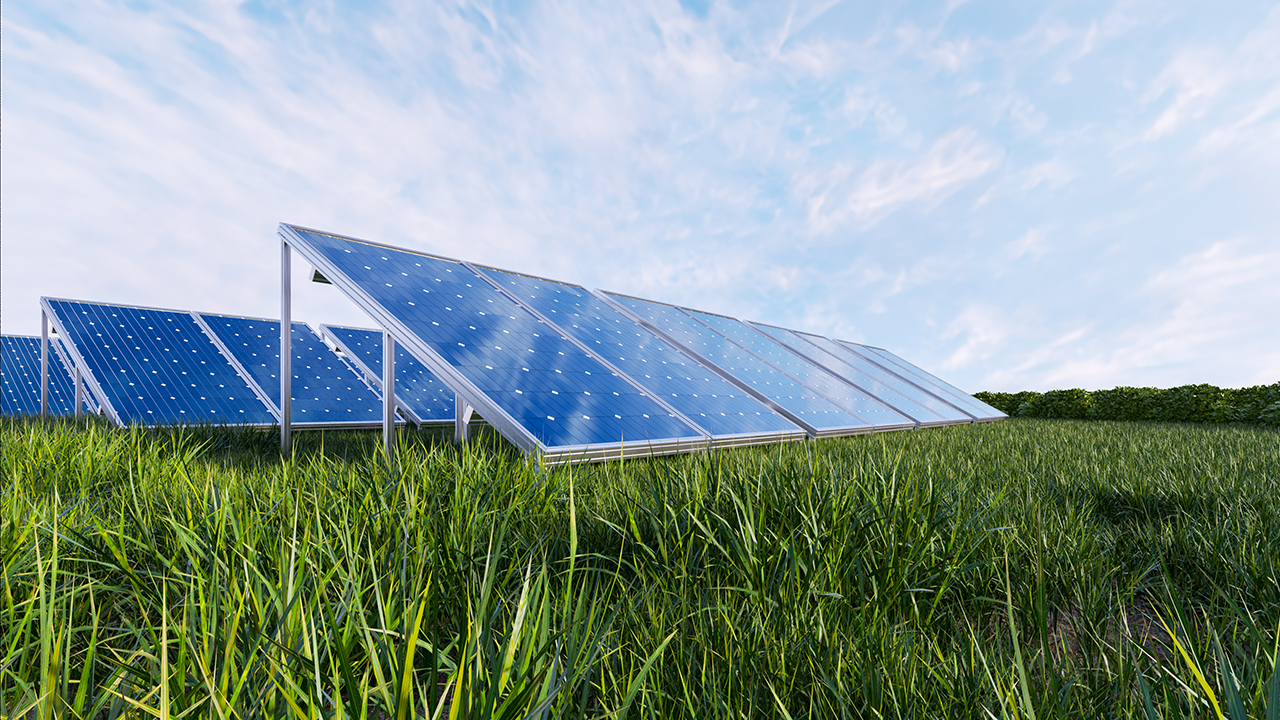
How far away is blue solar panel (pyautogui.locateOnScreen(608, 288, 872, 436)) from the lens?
24.5 ft

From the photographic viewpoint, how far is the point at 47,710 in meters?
1.06

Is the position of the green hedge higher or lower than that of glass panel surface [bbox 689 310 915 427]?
lower

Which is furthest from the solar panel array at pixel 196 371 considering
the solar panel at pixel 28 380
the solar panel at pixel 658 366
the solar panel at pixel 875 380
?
the solar panel at pixel 875 380

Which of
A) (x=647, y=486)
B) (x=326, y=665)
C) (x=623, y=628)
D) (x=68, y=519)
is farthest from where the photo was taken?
(x=647, y=486)

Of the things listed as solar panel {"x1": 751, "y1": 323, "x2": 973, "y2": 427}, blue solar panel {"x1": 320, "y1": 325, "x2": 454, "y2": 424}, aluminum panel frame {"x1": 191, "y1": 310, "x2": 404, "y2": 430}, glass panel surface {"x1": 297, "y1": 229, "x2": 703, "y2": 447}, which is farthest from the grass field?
solar panel {"x1": 751, "y1": 323, "x2": 973, "y2": 427}

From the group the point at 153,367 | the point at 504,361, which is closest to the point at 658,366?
the point at 504,361

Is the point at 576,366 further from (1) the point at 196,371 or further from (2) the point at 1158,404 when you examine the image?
(2) the point at 1158,404

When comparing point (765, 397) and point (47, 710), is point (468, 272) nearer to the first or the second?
point (765, 397)

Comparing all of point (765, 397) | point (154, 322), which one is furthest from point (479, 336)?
point (154, 322)

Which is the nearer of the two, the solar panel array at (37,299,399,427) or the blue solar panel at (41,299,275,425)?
the blue solar panel at (41,299,275,425)

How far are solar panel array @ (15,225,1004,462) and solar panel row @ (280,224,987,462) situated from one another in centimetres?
2

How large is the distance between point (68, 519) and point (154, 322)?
10982 millimetres

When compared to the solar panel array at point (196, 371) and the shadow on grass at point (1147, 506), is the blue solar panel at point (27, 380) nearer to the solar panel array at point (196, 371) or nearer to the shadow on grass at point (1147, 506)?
the solar panel array at point (196, 371)

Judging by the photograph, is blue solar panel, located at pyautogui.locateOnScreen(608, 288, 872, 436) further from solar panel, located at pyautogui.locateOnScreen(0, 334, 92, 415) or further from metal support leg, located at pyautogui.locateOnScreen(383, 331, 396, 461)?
solar panel, located at pyautogui.locateOnScreen(0, 334, 92, 415)
